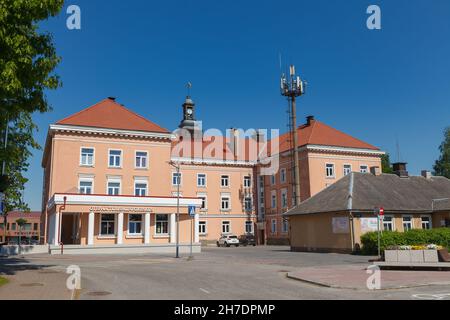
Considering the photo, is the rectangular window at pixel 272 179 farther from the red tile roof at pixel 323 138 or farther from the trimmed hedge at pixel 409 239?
the trimmed hedge at pixel 409 239

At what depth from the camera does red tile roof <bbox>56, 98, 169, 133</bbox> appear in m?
46.3

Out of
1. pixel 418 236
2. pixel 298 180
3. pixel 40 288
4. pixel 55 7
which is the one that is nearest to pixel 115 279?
pixel 40 288

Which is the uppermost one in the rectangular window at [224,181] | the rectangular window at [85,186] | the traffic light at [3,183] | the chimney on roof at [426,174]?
the rectangular window at [224,181]

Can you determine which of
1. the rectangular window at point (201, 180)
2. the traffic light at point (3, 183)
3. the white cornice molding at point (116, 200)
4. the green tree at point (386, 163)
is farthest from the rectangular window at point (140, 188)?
the green tree at point (386, 163)

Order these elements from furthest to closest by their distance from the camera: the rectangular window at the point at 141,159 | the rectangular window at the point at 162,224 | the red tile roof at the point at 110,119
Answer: the rectangular window at the point at 141,159 < the red tile roof at the point at 110,119 < the rectangular window at the point at 162,224

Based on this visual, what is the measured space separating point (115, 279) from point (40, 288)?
3605mm

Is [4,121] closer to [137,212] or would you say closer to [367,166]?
[137,212]

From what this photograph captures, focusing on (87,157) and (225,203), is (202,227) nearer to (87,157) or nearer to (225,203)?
(225,203)

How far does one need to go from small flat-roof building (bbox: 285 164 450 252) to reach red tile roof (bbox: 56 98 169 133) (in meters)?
19.9

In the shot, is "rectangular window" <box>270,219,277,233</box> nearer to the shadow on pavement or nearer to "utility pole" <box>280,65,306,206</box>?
"utility pole" <box>280,65,306,206</box>

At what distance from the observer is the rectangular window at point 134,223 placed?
42.2 m

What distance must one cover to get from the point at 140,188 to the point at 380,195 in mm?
25212

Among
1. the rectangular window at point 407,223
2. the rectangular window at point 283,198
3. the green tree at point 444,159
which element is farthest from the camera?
the green tree at point 444,159
